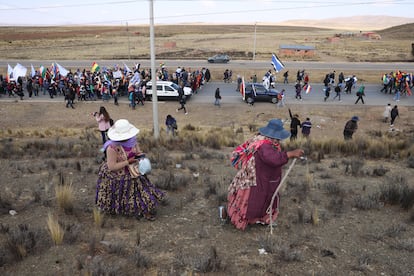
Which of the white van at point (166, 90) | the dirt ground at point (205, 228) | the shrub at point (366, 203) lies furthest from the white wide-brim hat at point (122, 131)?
the white van at point (166, 90)

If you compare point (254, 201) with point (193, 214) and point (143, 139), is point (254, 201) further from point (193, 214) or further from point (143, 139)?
point (143, 139)

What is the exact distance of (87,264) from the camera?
4.36 m

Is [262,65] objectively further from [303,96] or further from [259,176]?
[259,176]

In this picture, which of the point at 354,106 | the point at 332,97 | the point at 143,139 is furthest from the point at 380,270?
the point at 332,97

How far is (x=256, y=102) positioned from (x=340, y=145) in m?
13.7

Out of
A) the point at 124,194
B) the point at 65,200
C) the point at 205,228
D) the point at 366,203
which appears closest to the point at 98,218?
the point at 124,194

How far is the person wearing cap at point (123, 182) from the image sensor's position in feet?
17.2

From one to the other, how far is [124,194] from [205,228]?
1.36 meters

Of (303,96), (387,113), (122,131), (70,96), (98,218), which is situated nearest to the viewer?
(122,131)

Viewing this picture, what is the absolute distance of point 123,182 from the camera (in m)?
5.36

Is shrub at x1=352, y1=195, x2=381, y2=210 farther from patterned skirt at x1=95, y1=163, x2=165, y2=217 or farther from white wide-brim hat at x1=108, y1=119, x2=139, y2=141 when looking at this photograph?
white wide-brim hat at x1=108, y1=119, x2=139, y2=141

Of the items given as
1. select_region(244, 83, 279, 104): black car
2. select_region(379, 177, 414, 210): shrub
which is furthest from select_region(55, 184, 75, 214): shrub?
select_region(244, 83, 279, 104): black car

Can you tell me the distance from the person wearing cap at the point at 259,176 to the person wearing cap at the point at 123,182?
1.29 meters

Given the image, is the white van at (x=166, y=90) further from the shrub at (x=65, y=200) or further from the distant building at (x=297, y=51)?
the distant building at (x=297, y=51)
